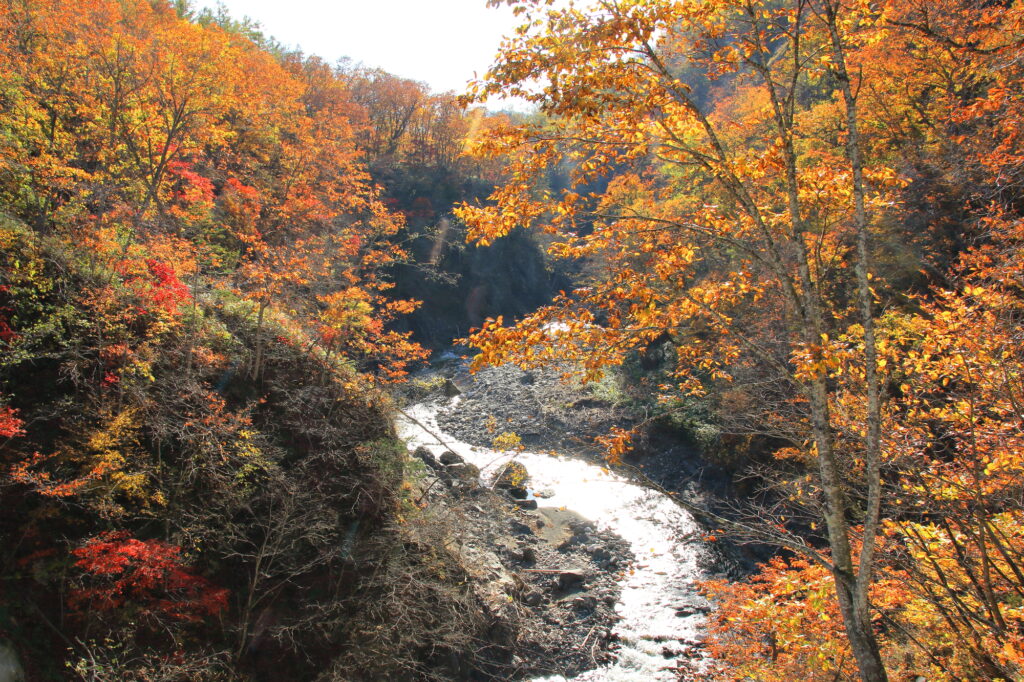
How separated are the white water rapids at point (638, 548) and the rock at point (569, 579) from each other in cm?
114

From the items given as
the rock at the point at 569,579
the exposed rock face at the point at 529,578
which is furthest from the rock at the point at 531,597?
the rock at the point at 569,579

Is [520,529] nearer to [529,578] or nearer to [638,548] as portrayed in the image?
[529,578]

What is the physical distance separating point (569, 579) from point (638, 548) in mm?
2859

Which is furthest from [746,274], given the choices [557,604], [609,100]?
[557,604]

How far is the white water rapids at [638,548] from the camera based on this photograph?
11305 mm

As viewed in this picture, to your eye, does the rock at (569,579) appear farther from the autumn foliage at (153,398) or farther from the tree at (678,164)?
the tree at (678,164)

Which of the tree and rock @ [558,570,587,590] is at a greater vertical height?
the tree

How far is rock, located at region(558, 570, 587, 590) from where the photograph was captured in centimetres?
1343

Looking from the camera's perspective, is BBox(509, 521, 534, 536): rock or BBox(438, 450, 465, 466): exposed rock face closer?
BBox(509, 521, 534, 536): rock

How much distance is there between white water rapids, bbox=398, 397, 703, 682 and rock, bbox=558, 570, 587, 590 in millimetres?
1142

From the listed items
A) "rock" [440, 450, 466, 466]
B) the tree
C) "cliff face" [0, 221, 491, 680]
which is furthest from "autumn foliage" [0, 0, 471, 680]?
the tree

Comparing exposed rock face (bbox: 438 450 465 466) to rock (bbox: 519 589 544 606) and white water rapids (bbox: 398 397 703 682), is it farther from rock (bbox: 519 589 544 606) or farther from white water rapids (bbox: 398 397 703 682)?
rock (bbox: 519 589 544 606)

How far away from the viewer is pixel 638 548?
50.0 ft

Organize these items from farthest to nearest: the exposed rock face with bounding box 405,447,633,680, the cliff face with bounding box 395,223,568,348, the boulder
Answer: the cliff face with bounding box 395,223,568,348 < the boulder < the exposed rock face with bounding box 405,447,633,680
